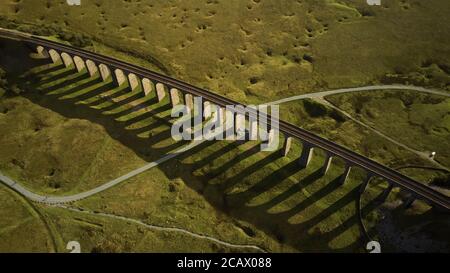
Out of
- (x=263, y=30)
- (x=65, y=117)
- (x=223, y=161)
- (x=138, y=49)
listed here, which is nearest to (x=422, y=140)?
(x=223, y=161)

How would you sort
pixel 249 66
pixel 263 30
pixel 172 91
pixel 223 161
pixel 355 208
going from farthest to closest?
pixel 263 30, pixel 249 66, pixel 172 91, pixel 223 161, pixel 355 208

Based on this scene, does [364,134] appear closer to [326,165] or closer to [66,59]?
[326,165]

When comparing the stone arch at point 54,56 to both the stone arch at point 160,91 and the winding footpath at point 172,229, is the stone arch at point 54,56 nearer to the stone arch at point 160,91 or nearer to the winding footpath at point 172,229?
the stone arch at point 160,91

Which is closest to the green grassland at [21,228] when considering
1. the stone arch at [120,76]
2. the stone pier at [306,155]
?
the stone arch at [120,76]

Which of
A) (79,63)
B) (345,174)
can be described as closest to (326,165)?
(345,174)

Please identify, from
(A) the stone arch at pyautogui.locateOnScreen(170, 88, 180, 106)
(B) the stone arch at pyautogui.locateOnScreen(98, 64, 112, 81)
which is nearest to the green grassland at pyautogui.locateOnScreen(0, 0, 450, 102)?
(A) the stone arch at pyautogui.locateOnScreen(170, 88, 180, 106)

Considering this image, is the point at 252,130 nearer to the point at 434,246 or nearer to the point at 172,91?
the point at 172,91
